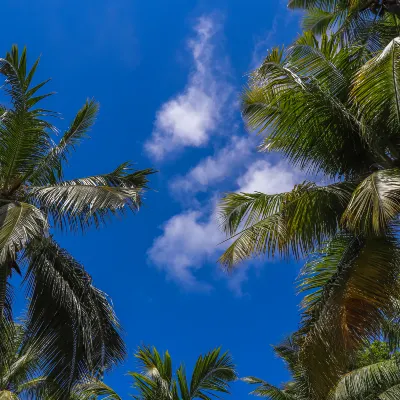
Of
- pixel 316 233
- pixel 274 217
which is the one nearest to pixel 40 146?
pixel 274 217

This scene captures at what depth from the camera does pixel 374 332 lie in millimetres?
7020

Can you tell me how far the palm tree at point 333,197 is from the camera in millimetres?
6895

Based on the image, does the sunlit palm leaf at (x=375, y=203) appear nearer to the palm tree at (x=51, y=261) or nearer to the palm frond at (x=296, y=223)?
the palm frond at (x=296, y=223)

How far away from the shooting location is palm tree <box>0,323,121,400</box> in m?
9.59

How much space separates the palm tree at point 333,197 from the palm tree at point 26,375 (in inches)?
164

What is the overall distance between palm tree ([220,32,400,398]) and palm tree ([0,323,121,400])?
164 inches

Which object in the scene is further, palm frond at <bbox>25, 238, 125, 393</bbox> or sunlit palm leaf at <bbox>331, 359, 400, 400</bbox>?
sunlit palm leaf at <bbox>331, 359, 400, 400</bbox>

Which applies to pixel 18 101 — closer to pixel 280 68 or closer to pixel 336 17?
pixel 280 68

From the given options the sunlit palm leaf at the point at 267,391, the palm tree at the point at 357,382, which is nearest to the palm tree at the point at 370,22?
the palm tree at the point at 357,382

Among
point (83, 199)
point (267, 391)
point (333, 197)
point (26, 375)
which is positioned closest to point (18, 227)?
point (83, 199)

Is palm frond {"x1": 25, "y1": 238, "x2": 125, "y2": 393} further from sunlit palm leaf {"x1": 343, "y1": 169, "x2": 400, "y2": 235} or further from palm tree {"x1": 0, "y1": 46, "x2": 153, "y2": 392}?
sunlit palm leaf {"x1": 343, "y1": 169, "x2": 400, "y2": 235}

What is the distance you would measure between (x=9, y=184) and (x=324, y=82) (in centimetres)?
610

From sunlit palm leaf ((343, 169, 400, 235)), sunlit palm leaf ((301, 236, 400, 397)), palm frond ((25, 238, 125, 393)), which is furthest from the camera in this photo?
palm frond ((25, 238, 125, 393))

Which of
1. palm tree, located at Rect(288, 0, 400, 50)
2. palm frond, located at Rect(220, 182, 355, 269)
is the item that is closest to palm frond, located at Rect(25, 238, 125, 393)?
palm frond, located at Rect(220, 182, 355, 269)
